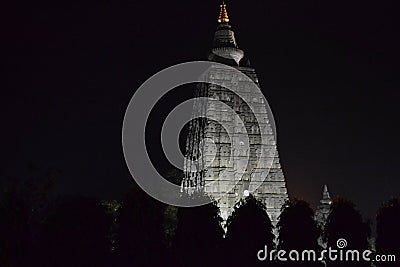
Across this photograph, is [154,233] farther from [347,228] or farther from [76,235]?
[347,228]

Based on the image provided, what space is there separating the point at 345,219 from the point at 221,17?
4133cm

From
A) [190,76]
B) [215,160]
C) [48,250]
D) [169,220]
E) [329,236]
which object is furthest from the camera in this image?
[190,76]

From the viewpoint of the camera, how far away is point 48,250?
4212 cm

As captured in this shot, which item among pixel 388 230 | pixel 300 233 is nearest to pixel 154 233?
pixel 300 233

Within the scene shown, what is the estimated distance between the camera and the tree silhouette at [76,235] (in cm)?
4228

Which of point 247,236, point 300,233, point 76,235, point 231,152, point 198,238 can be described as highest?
point 231,152

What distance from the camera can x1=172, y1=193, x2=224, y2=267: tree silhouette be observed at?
43.5m

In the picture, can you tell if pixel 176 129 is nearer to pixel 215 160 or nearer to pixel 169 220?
pixel 215 160

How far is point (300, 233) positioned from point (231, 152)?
95.8ft

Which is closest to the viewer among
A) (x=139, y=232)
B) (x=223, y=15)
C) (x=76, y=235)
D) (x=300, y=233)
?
(x=76, y=235)

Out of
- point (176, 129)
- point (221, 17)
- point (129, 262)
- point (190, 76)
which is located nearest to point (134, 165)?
point (176, 129)

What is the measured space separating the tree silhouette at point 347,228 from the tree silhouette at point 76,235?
1297 centimetres

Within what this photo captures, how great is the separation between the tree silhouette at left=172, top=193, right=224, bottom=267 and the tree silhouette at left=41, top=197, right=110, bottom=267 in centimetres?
417

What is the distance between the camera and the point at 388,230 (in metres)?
45.5
